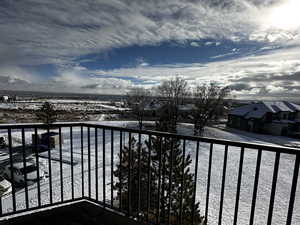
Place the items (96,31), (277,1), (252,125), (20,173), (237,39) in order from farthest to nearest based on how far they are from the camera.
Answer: (252,125) < (20,173) < (237,39) < (96,31) < (277,1)

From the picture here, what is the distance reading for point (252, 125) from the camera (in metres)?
19.6

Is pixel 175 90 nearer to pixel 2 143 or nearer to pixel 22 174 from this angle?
pixel 2 143

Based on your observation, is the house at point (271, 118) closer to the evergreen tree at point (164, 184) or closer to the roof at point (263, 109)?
the roof at point (263, 109)

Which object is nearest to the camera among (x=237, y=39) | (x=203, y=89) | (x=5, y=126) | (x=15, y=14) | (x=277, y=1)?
(x=5, y=126)

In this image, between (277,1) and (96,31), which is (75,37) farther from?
(277,1)

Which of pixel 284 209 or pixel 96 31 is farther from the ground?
pixel 96 31

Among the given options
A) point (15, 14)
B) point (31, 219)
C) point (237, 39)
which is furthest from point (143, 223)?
point (237, 39)

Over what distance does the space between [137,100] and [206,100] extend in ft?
28.1

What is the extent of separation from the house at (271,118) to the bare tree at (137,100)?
41.3ft

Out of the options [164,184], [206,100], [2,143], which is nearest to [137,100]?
[206,100]

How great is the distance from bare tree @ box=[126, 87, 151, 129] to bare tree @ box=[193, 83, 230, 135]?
21.5 ft

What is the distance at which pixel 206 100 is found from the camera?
17734mm

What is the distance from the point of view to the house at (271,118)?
18.3m

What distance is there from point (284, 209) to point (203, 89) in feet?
45.0
